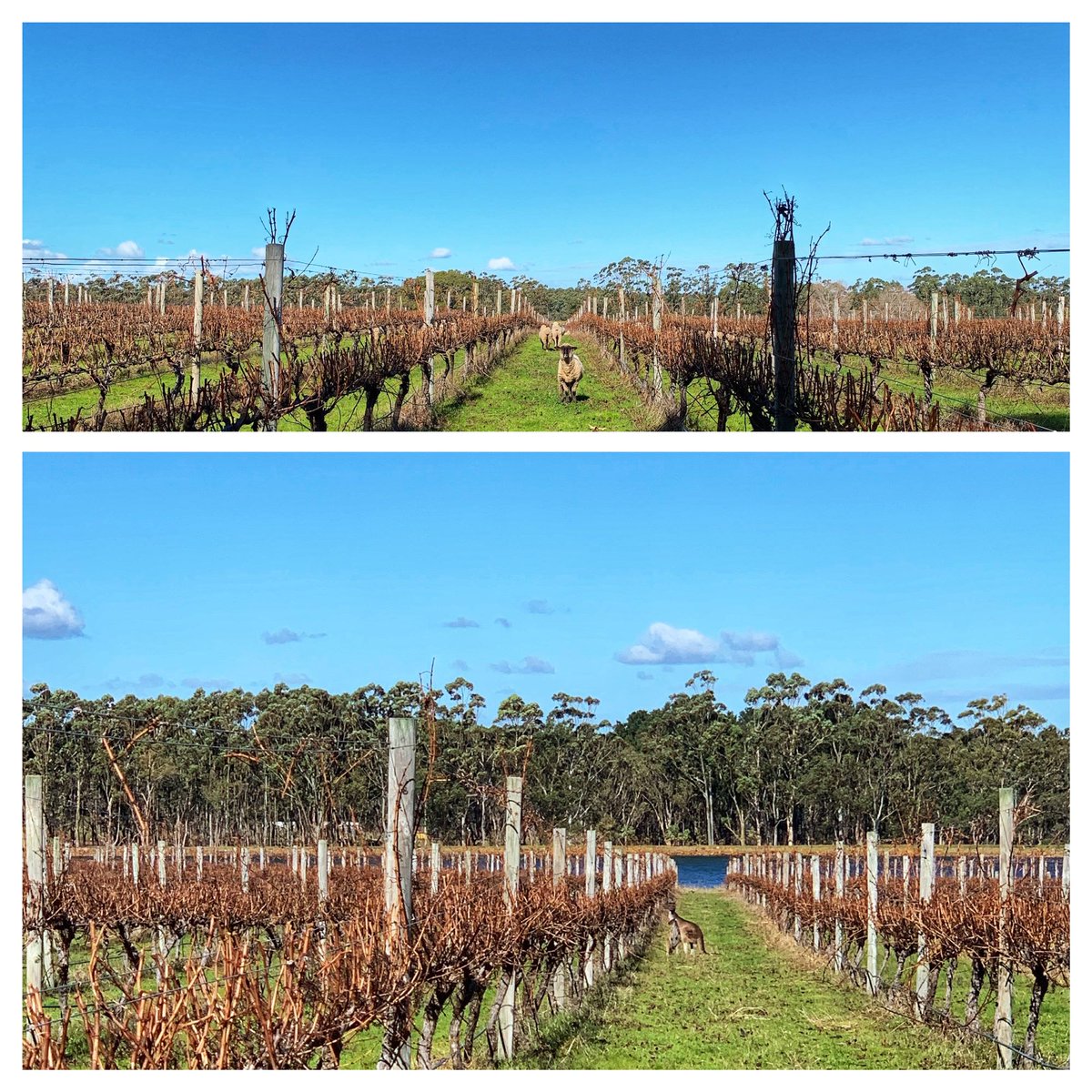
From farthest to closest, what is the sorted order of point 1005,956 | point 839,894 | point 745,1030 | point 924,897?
point 839,894 < point 924,897 < point 745,1030 < point 1005,956

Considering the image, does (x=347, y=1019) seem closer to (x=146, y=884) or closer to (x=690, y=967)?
(x=146, y=884)

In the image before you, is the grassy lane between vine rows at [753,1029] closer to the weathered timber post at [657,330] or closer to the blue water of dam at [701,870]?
the weathered timber post at [657,330]

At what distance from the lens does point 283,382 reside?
795 centimetres

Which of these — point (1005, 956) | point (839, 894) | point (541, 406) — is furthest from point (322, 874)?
point (541, 406)

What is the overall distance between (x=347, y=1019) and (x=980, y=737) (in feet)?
80.4

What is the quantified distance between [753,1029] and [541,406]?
413 inches

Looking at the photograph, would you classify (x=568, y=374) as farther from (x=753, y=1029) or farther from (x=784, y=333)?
(x=784, y=333)

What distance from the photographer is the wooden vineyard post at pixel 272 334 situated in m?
7.00

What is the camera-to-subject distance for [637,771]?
2984cm

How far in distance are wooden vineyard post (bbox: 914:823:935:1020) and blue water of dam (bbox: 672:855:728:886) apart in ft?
102

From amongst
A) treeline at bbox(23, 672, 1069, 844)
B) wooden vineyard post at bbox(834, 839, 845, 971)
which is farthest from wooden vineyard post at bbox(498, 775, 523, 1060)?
wooden vineyard post at bbox(834, 839, 845, 971)

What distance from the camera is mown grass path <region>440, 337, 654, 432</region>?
15.7 metres

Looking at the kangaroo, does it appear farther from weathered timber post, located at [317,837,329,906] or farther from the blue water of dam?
the blue water of dam

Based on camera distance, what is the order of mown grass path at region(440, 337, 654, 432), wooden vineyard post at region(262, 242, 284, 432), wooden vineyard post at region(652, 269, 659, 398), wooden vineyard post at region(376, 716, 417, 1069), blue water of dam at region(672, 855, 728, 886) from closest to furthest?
wooden vineyard post at region(376, 716, 417, 1069), wooden vineyard post at region(262, 242, 284, 432), wooden vineyard post at region(652, 269, 659, 398), mown grass path at region(440, 337, 654, 432), blue water of dam at region(672, 855, 728, 886)
